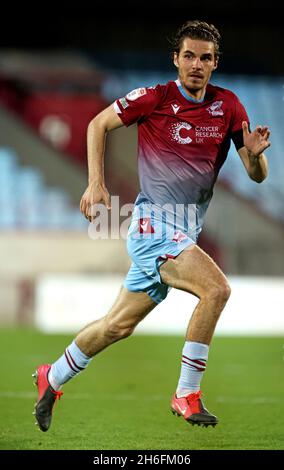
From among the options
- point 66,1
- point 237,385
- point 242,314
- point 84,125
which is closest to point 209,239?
point 242,314

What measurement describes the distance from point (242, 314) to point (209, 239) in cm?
407

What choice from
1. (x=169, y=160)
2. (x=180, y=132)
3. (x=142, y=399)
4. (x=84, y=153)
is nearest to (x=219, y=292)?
(x=169, y=160)

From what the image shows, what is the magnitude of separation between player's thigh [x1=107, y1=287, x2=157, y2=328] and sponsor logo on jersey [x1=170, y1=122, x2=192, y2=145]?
98cm

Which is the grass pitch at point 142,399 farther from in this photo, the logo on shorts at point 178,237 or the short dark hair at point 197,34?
the short dark hair at point 197,34

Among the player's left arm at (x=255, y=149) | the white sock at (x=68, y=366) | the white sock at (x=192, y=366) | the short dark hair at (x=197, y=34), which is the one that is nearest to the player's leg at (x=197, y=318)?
the white sock at (x=192, y=366)

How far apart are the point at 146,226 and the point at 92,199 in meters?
0.46

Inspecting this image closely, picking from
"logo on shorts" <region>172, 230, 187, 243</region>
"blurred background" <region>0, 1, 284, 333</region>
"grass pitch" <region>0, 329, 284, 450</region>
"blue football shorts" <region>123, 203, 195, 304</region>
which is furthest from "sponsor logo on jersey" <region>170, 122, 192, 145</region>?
"blurred background" <region>0, 1, 284, 333</region>

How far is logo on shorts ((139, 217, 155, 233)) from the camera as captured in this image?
19.5 feet

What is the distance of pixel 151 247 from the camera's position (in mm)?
5922

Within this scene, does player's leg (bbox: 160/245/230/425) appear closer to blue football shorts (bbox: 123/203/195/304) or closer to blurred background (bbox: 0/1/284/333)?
blue football shorts (bbox: 123/203/195/304)

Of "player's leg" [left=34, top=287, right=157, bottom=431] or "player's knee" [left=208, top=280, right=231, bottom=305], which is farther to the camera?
"player's leg" [left=34, top=287, right=157, bottom=431]

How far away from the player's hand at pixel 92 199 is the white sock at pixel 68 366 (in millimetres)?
1004

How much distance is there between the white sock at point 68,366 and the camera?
6219 mm

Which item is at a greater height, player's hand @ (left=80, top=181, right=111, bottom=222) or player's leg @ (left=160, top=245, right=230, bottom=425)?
player's hand @ (left=80, top=181, right=111, bottom=222)
